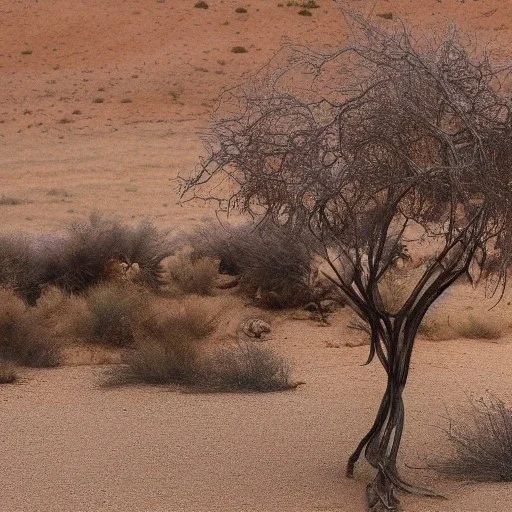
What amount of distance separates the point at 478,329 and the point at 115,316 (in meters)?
4.77

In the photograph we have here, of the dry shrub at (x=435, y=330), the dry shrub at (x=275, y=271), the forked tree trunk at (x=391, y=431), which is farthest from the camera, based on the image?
the dry shrub at (x=275, y=271)

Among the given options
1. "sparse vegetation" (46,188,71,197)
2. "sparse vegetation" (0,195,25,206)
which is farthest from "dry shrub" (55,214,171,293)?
"sparse vegetation" (46,188,71,197)

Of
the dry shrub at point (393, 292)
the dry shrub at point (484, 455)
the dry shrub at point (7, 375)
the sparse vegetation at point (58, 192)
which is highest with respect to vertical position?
the dry shrub at point (484, 455)

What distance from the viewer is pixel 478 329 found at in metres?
14.9

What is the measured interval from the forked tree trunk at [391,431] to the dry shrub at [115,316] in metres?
6.22

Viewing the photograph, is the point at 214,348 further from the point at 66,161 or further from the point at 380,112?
the point at 66,161

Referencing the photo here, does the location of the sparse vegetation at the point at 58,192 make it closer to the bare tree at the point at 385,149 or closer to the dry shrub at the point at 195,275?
the dry shrub at the point at 195,275

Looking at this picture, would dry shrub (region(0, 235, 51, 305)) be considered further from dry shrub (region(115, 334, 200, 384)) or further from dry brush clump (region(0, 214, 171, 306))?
dry shrub (region(115, 334, 200, 384))

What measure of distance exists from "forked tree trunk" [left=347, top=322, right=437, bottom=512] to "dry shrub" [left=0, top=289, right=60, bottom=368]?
Answer: 5815 millimetres

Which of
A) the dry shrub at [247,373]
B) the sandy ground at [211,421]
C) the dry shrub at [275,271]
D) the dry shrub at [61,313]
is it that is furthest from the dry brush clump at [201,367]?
the dry shrub at [275,271]

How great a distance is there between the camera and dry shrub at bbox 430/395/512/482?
8625 mm

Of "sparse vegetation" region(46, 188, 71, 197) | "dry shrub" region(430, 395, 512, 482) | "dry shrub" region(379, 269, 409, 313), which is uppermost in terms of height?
"dry shrub" region(430, 395, 512, 482)

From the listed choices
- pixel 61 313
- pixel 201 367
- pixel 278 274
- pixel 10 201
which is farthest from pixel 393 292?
pixel 10 201

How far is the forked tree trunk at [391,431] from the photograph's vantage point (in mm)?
8227
